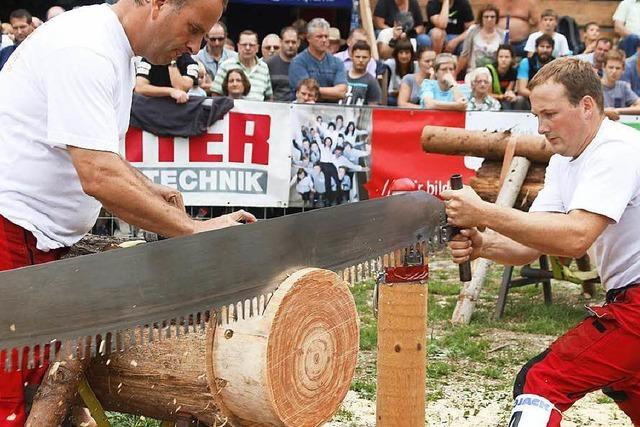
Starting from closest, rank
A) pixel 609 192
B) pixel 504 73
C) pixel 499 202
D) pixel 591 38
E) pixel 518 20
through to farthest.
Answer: pixel 609 192, pixel 499 202, pixel 504 73, pixel 591 38, pixel 518 20

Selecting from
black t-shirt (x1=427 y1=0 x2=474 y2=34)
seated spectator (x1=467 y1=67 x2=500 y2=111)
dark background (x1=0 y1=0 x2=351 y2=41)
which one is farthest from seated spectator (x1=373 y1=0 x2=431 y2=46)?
seated spectator (x1=467 y1=67 x2=500 y2=111)

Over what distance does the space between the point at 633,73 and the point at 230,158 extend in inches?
241

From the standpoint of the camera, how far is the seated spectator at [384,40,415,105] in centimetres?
1315

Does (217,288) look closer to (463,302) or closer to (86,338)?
(86,338)

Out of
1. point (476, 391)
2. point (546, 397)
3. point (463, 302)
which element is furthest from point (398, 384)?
point (463, 302)

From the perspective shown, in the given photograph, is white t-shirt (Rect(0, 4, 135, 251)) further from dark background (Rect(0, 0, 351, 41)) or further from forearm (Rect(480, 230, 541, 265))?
dark background (Rect(0, 0, 351, 41))

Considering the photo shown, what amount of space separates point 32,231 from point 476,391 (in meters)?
3.80

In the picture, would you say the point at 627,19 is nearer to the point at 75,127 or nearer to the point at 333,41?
the point at 333,41

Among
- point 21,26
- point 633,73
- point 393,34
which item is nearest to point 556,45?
point 633,73

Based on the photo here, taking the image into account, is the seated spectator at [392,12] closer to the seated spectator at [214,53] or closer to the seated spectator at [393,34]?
the seated spectator at [393,34]

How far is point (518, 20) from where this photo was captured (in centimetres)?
1455

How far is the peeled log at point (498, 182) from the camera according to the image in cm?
861

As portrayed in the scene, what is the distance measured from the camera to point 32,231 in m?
3.77

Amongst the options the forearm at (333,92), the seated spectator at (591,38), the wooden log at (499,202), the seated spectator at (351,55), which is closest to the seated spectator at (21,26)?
the forearm at (333,92)
